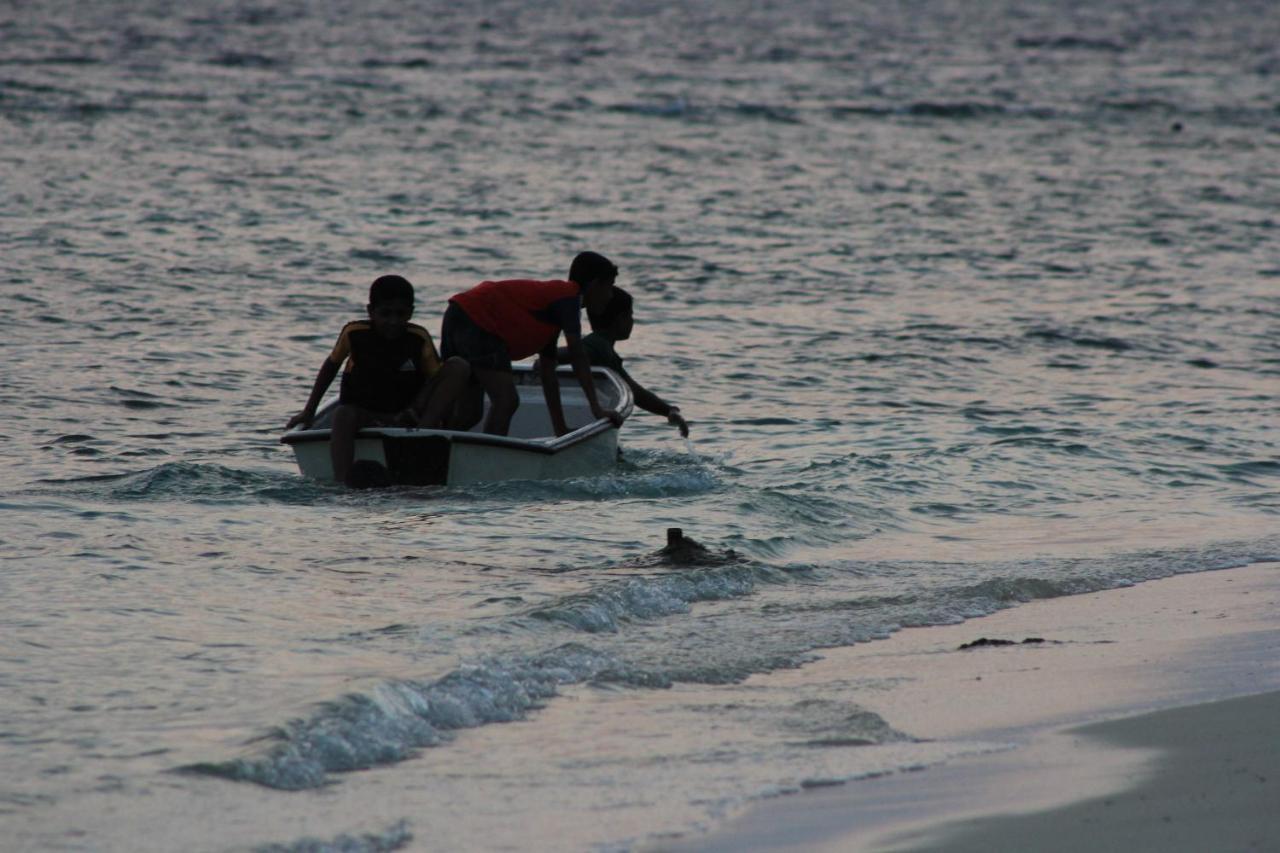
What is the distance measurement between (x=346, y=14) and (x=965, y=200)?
152ft

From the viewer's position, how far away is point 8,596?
7.89m

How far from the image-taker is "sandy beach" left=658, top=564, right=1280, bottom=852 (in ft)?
17.0

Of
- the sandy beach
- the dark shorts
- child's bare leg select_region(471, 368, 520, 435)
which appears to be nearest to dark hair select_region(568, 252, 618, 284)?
the dark shorts

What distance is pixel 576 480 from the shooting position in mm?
10875

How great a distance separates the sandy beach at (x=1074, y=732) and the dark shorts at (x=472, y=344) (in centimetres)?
404

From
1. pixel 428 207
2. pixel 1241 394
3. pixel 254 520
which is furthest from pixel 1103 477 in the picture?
pixel 428 207

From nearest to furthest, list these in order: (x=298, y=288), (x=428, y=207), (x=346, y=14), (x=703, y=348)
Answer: (x=703, y=348), (x=298, y=288), (x=428, y=207), (x=346, y=14)

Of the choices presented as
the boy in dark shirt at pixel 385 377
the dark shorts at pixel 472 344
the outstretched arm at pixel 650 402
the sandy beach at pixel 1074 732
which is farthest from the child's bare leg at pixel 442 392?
the sandy beach at pixel 1074 732

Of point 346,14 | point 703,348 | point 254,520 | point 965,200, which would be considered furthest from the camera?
point 346,14

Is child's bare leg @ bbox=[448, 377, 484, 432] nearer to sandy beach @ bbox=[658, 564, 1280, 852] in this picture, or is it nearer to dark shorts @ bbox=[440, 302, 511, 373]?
dark shorts @ bbox=[440, 302, 511, 373]

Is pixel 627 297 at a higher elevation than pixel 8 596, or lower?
higher

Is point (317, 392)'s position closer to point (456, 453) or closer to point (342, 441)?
point (342, 441)

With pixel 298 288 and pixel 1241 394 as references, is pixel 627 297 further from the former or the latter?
pixel 298 288

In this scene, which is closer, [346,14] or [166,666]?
[166,666]
